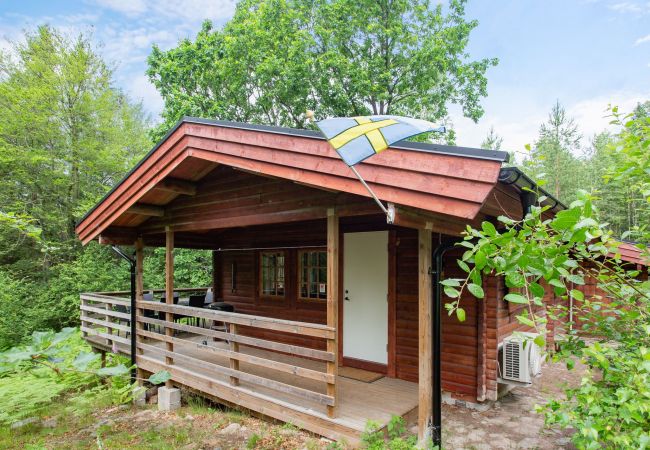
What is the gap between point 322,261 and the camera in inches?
243

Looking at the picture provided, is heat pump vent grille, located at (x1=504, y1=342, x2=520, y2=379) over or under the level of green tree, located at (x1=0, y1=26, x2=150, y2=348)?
under

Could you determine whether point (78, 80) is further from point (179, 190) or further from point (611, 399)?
point (611, 399)

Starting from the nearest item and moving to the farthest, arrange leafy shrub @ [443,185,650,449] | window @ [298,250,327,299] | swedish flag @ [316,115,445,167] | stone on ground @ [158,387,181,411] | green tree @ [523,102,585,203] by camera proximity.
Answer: leafy shrub @ [443,185,650,449] → swedish flag @ [316,115,445,167] → stone on ground @ [158,387,181,411] → window @ [298,250,327,299] → green tree @ [523,102,585,203]

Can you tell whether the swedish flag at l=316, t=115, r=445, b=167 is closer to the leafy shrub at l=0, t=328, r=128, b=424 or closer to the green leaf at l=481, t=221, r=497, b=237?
the green leaf at l=481, t=221, r=497, b=237

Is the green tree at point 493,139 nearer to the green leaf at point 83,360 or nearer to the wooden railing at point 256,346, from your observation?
the wooden railing at point 256,346

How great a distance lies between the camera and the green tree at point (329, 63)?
12.9 meters

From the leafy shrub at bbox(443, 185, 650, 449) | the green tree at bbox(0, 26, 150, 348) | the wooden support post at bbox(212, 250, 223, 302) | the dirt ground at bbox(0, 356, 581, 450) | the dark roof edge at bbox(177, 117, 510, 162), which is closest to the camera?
the leafy shrub at bbox(443, 185, 650, 449)

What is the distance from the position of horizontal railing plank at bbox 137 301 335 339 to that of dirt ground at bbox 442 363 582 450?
1568mm

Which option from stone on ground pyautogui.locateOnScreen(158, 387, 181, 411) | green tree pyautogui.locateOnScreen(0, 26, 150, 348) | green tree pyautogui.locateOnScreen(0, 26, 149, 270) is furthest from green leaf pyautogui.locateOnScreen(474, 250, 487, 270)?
green tree pyautogui.locateOnScreen(0, 26, 149, 270)

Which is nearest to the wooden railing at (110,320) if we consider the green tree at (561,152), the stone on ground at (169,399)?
the stone on ground at (169,399)

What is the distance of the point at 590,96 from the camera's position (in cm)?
2608

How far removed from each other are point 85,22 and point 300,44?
24.3 feet

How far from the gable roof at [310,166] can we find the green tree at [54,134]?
8757 millimetres

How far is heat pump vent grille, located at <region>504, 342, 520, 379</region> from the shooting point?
176 inches
